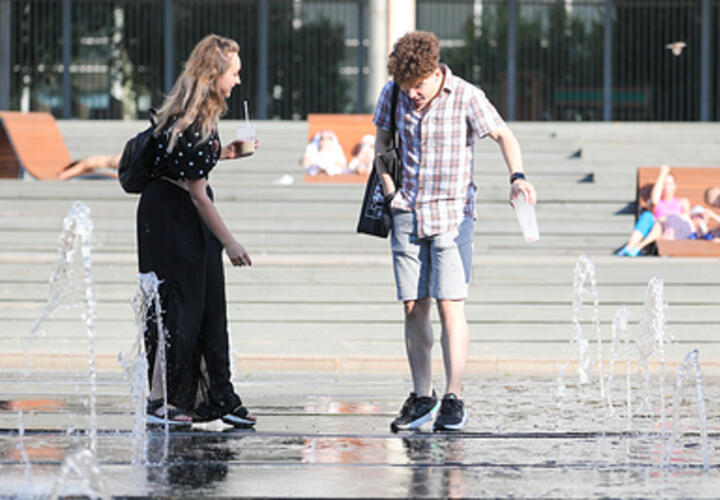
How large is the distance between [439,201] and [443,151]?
0.82 ft

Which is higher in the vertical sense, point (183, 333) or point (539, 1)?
point (539, 1)

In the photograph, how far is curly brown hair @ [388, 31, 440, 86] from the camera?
6.38m

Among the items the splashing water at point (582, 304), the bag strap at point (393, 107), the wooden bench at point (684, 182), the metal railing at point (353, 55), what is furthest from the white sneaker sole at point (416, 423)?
the metal railing at point (353, 55)

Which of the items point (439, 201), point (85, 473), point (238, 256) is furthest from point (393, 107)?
point (85, 473)

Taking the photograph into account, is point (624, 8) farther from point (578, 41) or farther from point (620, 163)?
point (620, 163)

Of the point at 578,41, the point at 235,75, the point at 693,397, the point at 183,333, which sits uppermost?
the point at 578,41

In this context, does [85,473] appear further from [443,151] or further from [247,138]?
[443,151]

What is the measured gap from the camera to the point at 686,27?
29.3 metres

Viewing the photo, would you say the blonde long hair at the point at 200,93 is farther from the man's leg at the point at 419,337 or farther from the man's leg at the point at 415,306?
the man's leg at the point at 419,337

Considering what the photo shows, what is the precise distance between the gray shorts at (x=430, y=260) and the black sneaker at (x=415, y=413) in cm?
51

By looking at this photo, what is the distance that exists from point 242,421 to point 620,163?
11618mm

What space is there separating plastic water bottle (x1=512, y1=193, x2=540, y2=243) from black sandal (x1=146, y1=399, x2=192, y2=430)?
1917mm

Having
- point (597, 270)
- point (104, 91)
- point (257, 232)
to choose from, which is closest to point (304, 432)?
point (597, 270)

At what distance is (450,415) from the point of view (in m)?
6.45
